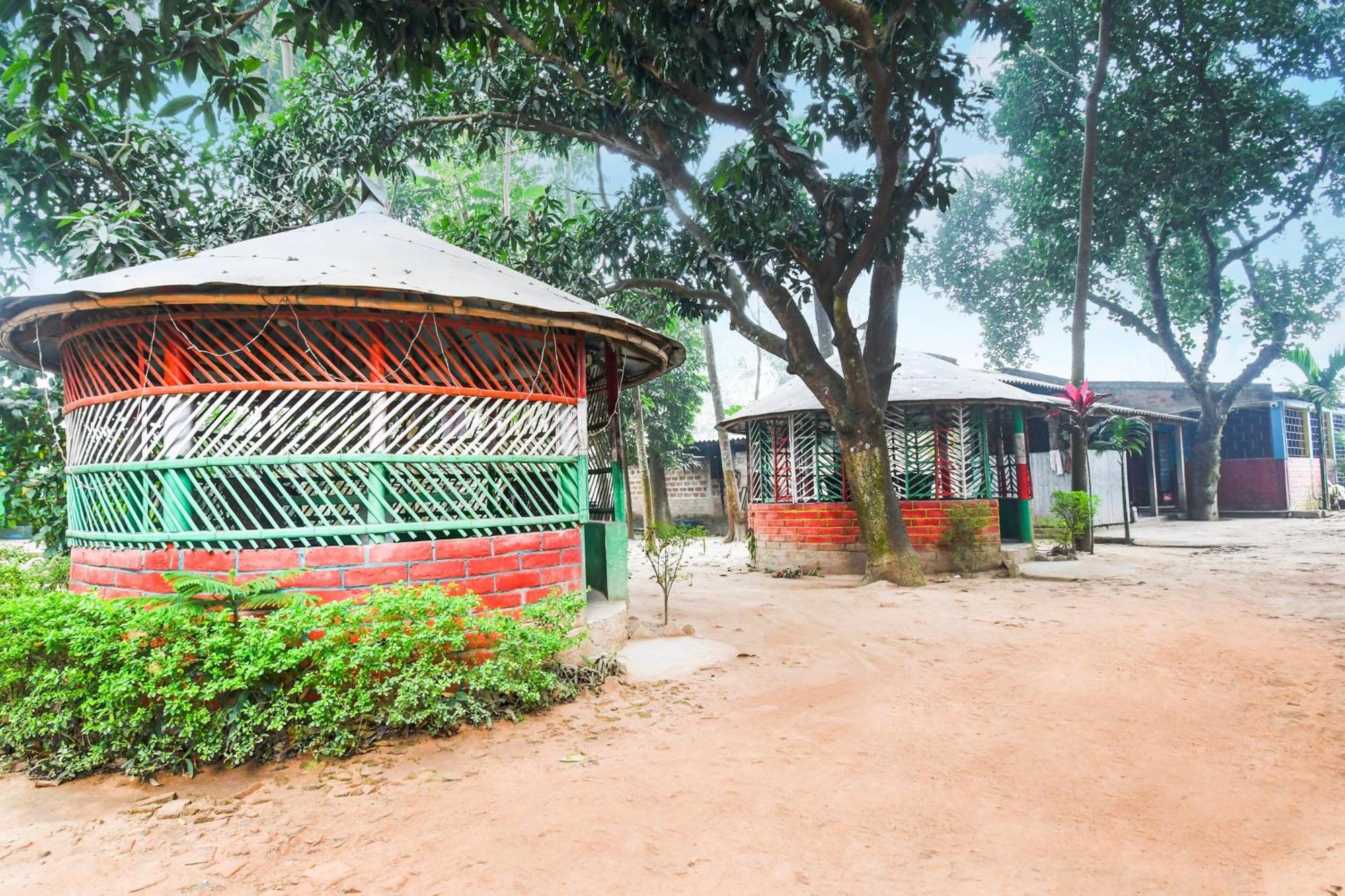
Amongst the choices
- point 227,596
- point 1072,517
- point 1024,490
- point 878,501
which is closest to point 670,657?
point 227,596

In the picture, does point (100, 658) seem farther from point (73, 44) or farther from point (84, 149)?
point (84, 149)

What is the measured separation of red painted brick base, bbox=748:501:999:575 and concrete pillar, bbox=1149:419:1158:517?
413 inches

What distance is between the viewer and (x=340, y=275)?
508 centimetres

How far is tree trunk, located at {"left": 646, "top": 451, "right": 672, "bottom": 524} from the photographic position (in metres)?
21.5

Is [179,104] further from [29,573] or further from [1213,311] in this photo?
[1213,311]

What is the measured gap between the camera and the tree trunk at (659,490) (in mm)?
21500

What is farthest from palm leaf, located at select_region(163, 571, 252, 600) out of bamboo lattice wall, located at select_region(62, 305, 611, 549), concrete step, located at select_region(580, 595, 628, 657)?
concrete step, located at select_region(580, 595, 628, 657)

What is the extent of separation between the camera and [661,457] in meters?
21.2

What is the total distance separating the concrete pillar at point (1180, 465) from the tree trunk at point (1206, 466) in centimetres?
30

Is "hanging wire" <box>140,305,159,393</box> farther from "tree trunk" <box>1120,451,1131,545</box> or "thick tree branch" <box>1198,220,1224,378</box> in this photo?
"thick tree branch" <box>1198,220,1224,378</box>

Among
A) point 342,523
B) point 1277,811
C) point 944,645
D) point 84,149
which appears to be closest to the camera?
point 1277,811

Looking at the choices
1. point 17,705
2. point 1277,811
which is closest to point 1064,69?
point 1277,811

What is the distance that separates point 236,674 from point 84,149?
794cm

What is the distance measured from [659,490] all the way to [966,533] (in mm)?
11687
